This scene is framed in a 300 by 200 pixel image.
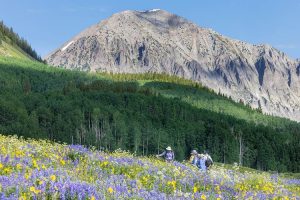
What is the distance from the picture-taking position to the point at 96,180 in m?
9.53

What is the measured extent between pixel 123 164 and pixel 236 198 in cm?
378

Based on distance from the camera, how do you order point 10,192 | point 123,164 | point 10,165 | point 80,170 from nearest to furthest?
1. point 10,192
2. point 10,165
3. point 80,170
4. point 123,164

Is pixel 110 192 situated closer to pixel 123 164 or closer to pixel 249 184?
pixel 123 164

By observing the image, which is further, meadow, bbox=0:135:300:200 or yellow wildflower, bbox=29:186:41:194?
meadow, bbox=0:135:300:200

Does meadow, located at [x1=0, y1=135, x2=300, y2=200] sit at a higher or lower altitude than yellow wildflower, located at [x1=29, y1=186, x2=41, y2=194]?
lower

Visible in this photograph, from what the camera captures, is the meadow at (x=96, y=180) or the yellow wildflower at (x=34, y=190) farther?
the meadow at (x=96, y=180)

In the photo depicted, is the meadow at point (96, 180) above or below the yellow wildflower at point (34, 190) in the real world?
below

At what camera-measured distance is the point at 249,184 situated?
14.4 metres

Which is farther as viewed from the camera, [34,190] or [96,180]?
[96,180]

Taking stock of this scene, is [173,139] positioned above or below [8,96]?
below

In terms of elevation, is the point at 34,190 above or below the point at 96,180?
above

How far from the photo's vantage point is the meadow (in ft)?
25.6

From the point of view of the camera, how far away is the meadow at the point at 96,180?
25.6 ft

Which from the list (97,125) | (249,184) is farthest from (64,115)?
(249,184)
